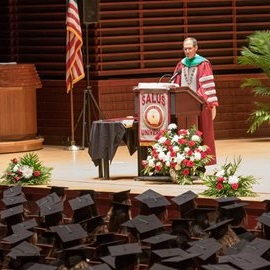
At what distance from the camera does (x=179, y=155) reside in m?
12.5

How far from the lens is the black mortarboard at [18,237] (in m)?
8.99

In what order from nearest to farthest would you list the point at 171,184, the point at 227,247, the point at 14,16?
the point at 227,247
the point at 171,184
the point at 14,16

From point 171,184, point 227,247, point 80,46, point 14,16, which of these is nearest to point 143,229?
point 227,247

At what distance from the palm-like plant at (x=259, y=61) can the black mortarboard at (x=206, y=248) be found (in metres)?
8.75

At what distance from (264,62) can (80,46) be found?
2.78 m

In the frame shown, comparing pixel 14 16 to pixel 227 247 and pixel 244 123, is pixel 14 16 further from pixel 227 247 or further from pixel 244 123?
pixel 227 247

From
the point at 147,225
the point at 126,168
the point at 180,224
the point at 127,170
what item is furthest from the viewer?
the point at 126,168

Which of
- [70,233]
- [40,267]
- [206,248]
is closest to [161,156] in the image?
[70,233]

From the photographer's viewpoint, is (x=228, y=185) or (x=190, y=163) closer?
(x=228, y=185)

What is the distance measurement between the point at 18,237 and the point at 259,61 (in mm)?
8607

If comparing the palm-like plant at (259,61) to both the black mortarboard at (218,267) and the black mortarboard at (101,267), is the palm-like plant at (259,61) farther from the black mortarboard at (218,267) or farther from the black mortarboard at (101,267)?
the black mortarboard at (218,267)

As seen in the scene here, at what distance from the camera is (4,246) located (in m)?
9.45

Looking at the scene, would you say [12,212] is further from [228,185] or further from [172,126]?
[172,126]

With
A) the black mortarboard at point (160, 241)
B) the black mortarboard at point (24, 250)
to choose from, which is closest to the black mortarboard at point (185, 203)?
the black mortarboard at point (160, 241)
